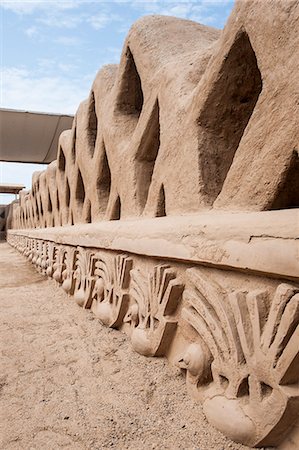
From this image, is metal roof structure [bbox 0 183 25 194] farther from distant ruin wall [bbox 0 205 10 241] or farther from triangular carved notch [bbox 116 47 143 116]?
triangular carved notch [bbox 116 47 143 116]

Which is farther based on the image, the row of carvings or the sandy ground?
the sandy ground

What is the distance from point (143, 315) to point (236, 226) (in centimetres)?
40

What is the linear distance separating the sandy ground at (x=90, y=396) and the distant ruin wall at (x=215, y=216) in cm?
4

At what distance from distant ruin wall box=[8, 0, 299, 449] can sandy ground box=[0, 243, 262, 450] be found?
1.7 inches

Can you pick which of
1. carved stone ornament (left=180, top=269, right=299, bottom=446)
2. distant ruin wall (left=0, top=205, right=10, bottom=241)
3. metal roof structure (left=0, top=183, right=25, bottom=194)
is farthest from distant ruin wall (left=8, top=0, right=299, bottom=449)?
metal roof structure (left=0, top=183, right=25, bottom=194)

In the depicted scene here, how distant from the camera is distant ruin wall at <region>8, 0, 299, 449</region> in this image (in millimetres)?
526

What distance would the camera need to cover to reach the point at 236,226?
61 centimetres

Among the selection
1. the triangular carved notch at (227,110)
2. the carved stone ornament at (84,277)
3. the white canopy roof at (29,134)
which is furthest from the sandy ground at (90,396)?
the white canopy roof at (29,134)

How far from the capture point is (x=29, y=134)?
689 cm

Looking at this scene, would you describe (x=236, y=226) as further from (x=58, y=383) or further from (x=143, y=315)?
(x=58, y=383)

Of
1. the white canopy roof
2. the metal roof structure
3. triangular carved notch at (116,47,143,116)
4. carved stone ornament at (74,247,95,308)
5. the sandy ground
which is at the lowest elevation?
the sandy ground

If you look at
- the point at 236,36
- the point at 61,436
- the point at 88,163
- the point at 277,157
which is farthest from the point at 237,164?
the point at 88,163

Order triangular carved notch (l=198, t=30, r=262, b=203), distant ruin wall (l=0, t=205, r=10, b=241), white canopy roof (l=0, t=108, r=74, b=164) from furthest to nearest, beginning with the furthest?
distant ruin wall (l=0, t=205, r=10, b=241) → white canopy roof (l=0, t=108, r=74, b=164) → triangular carved notch (l=198, t=30, r=262, b=203)

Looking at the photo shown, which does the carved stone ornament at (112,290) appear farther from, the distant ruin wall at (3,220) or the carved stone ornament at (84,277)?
the distant ruin wall at (3,220)
